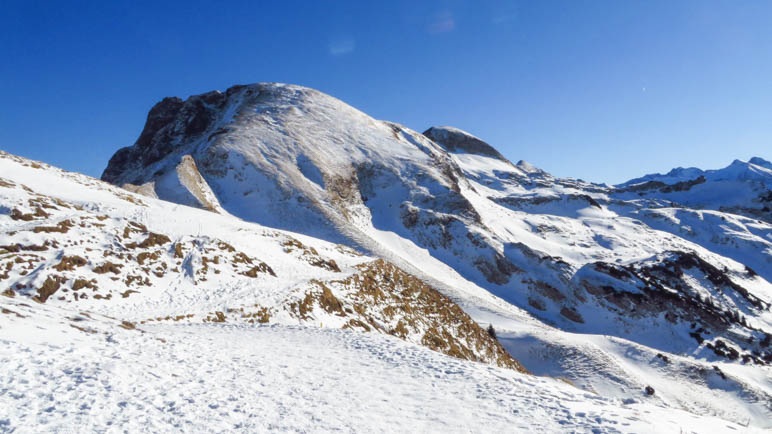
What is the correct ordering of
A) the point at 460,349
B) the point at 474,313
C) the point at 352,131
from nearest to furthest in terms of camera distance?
the point at 460,349, the point at 474,313, the point at 352,131

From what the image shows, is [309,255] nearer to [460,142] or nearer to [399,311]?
[399,311]

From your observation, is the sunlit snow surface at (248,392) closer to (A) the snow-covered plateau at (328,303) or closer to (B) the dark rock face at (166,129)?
(A) the snow-covered plateau at (328,303)

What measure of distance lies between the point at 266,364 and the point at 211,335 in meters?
3.93

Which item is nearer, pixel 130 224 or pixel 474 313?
pixel 130 224

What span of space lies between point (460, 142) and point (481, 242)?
108 metres

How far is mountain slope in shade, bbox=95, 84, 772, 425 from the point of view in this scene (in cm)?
3947

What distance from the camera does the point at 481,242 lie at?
6050cm

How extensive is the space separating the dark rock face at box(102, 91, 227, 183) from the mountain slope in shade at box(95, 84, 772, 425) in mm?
424

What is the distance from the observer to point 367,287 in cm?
2422

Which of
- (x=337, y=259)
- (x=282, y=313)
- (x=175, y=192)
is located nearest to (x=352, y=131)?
(x=175, y=192)

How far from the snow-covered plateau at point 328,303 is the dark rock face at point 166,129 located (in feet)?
2.71

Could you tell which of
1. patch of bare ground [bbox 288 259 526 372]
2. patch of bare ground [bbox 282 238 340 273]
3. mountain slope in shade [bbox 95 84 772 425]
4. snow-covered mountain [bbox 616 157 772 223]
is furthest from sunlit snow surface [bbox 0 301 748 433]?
snow-covered mountain [bbox 616 157 772 223]

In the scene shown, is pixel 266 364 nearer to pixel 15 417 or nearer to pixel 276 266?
pixel 15 417

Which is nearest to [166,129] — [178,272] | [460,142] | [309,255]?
[309,255]
